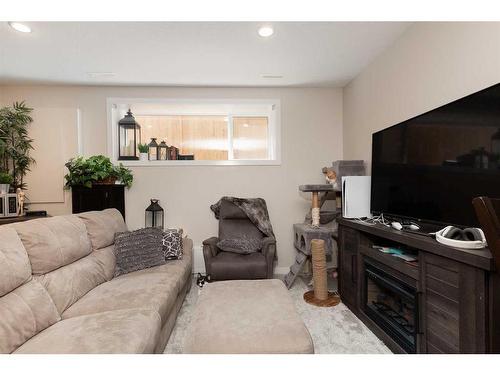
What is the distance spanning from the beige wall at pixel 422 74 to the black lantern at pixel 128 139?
294 centimetres

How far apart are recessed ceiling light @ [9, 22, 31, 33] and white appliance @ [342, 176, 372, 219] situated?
10.1 ft

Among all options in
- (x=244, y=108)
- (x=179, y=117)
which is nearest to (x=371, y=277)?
(x=244, y=108)

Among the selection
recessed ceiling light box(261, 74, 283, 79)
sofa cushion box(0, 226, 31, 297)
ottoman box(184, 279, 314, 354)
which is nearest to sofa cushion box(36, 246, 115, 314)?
sofa cushion box(0, 226, 31, 297)

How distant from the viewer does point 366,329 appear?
204cm

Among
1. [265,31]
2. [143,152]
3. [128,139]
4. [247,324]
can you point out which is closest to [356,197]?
[247,324]

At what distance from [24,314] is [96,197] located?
6.96 ft

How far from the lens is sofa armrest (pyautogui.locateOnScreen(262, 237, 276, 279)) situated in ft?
8.83

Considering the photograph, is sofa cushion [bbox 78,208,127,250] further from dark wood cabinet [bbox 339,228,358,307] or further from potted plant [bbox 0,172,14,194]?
dark wood cabinet [bbox 339,228,358,307]

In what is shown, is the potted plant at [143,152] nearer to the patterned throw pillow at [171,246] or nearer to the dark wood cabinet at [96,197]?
the dark wood cabinet at [96,197]

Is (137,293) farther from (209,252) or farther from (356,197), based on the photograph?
(356,197)

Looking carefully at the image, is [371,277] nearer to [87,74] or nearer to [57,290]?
[57,290]
